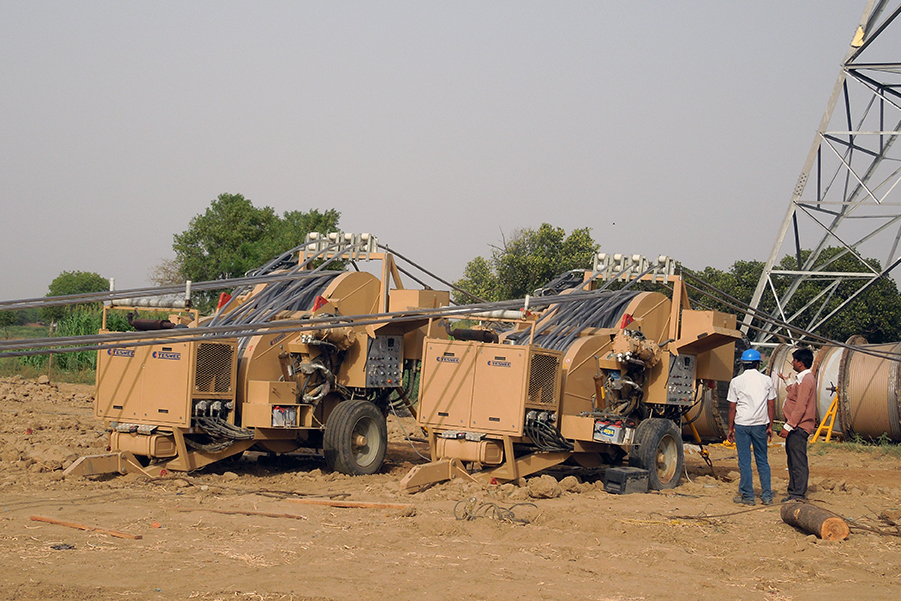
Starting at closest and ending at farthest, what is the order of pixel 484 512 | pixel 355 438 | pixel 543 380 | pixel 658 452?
pixel 484 512, pixel 543 380, pixel 658 452, pixel 355 438

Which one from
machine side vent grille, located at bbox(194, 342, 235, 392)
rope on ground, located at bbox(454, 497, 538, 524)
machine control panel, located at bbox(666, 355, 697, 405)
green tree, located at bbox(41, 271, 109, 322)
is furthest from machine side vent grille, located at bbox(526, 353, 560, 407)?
green tree, located at bbox(41, 271, 109, 322)

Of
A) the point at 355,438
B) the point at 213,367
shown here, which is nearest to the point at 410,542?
the point at 213,367

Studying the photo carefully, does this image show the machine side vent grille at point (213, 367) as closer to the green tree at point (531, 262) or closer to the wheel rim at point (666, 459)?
the wheel rim at point (666, 459)

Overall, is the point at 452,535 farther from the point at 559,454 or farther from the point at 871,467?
the point at 871,467

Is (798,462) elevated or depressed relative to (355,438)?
elevated

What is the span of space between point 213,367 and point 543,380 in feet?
13.8

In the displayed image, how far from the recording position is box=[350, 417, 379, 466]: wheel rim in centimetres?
1327

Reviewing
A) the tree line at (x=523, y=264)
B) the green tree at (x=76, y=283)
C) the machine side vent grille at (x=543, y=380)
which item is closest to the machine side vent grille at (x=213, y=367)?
the machine side vent grille at (x=543, y=380)

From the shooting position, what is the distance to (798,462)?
36.9ft

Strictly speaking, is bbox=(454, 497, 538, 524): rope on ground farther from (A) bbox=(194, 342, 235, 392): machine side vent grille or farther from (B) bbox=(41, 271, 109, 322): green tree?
(B) bbox=(41, 271, 109, 322): green tree

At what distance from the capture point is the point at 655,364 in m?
13.2

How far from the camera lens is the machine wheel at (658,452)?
492 inches

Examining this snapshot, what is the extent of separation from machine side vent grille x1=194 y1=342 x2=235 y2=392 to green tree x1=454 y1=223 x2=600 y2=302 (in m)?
19.7

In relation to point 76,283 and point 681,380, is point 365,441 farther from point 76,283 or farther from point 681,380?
point 76,283
